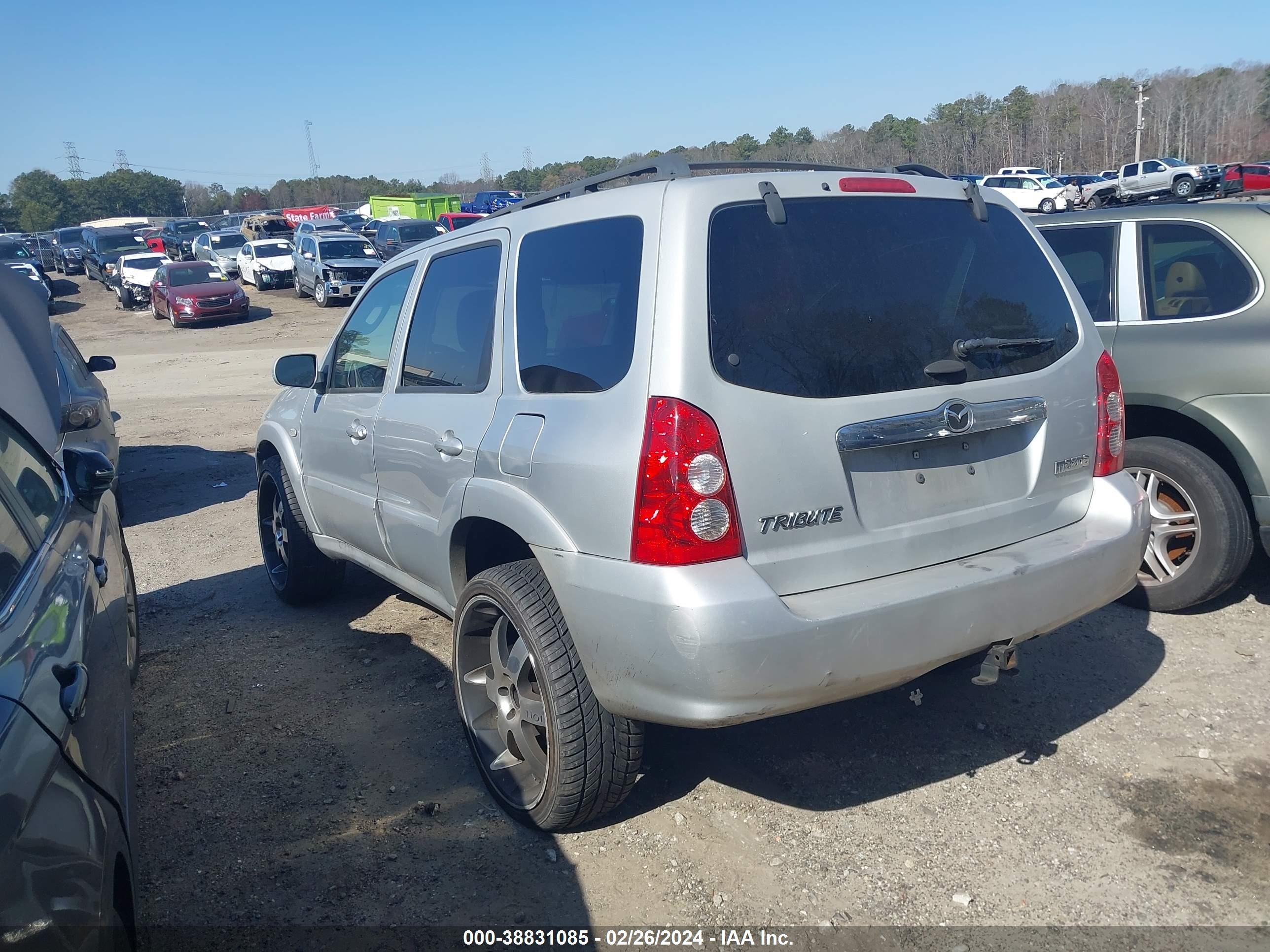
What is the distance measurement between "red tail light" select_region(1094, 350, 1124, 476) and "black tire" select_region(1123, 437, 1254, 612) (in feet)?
4.44

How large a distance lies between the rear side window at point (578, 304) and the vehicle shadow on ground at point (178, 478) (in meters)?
6.04

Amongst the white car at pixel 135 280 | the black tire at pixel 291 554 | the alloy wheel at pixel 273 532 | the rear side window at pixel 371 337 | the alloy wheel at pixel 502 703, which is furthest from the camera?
the white car at pixel 135 280

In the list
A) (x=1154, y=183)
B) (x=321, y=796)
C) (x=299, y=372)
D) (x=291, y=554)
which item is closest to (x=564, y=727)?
(x=321, y=796)

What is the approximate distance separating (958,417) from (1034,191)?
150ft

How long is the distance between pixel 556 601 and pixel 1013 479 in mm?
1494

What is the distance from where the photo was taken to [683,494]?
265 centimetres

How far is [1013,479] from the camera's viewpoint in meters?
3.16

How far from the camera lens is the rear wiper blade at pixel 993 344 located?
10.0 ft

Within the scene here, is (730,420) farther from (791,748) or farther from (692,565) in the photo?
(791,748)

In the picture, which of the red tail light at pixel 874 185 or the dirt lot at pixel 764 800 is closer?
the dirt lot at pixel 764 800

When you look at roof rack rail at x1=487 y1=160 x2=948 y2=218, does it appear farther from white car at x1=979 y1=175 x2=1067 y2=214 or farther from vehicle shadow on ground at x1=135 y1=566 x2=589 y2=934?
white car at x1=979 y1=175 x2=1067 y2=214

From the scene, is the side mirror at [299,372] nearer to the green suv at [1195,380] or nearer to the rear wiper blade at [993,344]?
the rear wiper blade at [993,344]

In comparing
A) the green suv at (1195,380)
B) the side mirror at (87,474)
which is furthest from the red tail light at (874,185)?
the side mirror at (87,474)

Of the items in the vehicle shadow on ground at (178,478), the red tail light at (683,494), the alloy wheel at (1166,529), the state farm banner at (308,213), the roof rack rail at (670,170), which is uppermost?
the state farm banner at (308,213)
